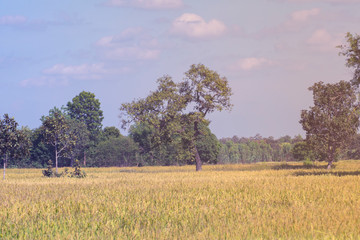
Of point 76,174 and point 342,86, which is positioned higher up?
point 342,86

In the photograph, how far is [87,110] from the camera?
99.9 m

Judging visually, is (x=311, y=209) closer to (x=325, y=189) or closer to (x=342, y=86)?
(x=325, y=189)

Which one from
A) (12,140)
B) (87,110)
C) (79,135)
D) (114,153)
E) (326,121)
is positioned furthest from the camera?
(87,110)

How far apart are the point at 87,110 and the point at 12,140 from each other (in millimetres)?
56433

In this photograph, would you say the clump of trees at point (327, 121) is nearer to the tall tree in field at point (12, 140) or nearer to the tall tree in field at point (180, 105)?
the tall tree in field at point (180, 105)

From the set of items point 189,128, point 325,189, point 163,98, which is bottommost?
point 325,189

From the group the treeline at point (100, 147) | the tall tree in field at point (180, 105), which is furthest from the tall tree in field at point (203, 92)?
the treeline at point (100, 147)

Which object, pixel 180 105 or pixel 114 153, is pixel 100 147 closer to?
pixel 114 153

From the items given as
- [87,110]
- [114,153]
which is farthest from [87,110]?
[114,153]

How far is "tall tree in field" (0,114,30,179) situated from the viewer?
43531mm

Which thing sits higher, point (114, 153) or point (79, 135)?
point (79, 135)

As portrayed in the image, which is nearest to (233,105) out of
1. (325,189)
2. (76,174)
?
(76,174)

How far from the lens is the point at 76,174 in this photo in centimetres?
4328

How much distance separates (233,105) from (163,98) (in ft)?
27.6
